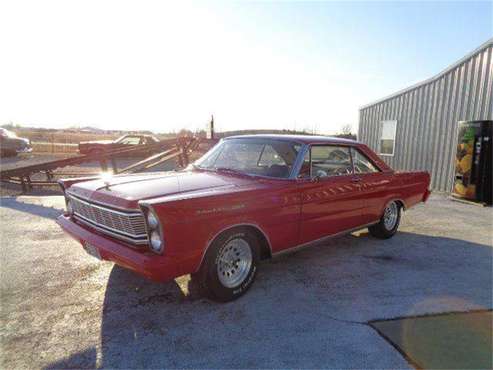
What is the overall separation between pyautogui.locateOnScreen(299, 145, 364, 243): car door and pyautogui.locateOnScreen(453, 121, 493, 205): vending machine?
5563mm

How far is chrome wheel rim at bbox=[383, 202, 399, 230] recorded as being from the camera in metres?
5.31

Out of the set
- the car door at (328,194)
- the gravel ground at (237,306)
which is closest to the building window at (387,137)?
the gravel ground at (237,306)

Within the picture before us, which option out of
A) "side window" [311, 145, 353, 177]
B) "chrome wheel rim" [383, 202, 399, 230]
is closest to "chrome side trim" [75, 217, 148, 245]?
"side window" [311, 145, 353, 177]

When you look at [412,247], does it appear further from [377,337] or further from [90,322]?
[90,322]

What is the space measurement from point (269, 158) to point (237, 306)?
1.79 m

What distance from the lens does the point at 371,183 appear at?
15.4ft

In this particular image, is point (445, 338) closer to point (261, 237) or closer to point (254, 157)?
point (261, 237)

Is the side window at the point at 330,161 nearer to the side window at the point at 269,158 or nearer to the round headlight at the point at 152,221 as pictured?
the side window at the point at 269,158

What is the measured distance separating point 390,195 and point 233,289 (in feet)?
10.2

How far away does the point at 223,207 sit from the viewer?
2990 mm

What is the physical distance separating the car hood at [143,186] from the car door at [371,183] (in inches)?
72.6

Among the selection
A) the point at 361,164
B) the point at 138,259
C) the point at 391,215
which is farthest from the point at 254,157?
the point at 391,215

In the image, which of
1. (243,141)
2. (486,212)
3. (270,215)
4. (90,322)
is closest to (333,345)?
(270,215)

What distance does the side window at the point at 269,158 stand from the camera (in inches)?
157
